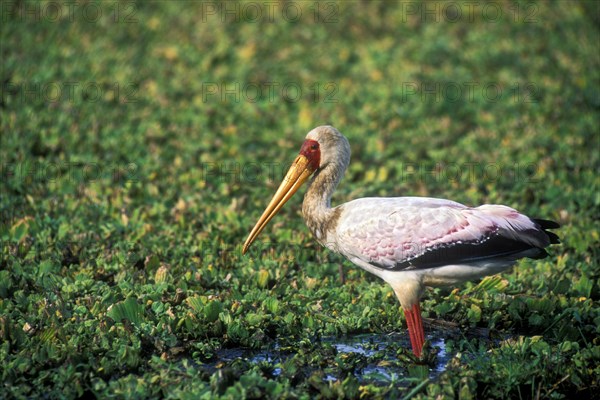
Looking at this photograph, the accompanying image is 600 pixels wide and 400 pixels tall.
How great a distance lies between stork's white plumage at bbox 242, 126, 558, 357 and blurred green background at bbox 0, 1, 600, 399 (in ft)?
1.26

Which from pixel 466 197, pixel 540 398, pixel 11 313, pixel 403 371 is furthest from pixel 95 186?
pixel 540 398

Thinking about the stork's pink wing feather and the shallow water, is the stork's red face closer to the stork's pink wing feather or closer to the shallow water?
the stork's pink wing feather

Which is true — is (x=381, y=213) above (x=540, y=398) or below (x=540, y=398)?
above

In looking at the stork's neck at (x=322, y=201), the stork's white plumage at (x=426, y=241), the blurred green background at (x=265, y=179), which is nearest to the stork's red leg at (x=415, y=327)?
the stork's white plumage at (x=426, y=241)

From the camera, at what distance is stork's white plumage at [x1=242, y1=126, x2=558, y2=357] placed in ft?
16.9

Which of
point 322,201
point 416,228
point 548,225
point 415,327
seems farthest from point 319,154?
point 548,225

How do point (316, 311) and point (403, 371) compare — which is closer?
point (403, 371)

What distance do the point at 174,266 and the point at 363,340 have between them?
148 cm

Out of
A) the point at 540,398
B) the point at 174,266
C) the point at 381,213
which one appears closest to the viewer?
the point at 540,398

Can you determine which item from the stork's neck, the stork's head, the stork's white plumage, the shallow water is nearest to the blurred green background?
the shallow water

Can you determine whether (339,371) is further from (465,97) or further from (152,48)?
(152,48)

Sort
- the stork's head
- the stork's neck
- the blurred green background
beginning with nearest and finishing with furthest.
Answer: the blurred green background, the stork's neck, the stork's head

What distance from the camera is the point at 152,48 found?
11453 millimetres

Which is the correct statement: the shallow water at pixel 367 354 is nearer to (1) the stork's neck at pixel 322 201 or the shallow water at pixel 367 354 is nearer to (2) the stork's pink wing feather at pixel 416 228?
(2) the stork's pink wing feather at pixel 416 228
